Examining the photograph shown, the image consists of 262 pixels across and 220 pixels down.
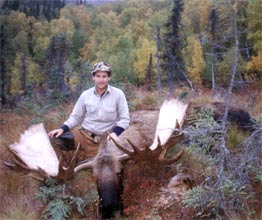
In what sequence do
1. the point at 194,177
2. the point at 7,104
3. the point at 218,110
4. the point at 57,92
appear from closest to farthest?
the point at 194,177, the point at 218,110, the point at 57,92, the point at 7,104

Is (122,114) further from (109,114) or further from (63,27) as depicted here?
(63,27)

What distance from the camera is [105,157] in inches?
185

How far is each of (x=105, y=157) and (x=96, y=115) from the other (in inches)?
35.7

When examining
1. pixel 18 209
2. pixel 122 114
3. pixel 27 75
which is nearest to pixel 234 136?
pixel 122 114

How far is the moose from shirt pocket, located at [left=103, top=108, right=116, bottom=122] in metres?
0.25

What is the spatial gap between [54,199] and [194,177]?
4.94 feet

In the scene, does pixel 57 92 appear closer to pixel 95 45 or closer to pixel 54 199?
pixel 95 45

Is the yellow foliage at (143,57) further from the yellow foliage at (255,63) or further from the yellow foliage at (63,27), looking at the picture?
the yellow foliage at (255,63)

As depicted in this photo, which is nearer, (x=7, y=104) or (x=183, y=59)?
(x=7, y=104)

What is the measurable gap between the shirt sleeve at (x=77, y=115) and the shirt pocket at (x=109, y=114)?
32 centimetres

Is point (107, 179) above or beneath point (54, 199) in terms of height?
above

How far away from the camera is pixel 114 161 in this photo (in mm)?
4695

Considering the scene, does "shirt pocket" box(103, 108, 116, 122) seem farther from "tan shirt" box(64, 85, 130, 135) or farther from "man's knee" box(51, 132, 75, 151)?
"man's knee" box(51, 132, 75, 151)

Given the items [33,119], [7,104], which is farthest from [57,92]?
[33,119]
